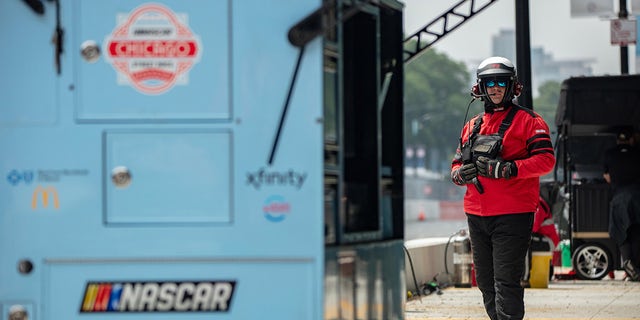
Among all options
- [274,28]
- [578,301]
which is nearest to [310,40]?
[274,28]

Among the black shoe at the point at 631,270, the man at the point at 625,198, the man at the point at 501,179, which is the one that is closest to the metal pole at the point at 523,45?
the man at the point at 625,198

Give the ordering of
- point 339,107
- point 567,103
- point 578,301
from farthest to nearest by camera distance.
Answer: point 567,103 < point 578,301 < point 339,107

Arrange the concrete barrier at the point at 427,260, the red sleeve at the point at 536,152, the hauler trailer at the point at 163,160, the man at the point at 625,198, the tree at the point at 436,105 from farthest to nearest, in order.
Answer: the tree at the point at 436,105
the man at the point at 625,198
the concrete barrier at the point at 427,260
the red sleeve at the point at 536,152
the hauler trailer at the point at 163,160

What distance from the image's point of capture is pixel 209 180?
5.53 m

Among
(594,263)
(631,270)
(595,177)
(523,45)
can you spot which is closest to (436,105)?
(595,177)

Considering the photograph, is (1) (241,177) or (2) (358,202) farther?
(2) (358,202)

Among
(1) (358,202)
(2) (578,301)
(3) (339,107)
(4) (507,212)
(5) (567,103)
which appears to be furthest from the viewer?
(5) (567,103)

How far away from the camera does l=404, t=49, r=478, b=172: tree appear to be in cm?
16146

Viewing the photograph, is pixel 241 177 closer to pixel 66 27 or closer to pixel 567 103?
pixel 66 27

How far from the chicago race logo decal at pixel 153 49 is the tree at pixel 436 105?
140940 mm

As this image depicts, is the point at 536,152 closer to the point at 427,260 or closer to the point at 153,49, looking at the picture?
the point at 153,49

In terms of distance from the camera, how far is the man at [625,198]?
1658cm

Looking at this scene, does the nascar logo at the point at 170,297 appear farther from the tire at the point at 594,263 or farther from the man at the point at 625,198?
the tire at the point at 594,263

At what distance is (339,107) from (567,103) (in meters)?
13.6
